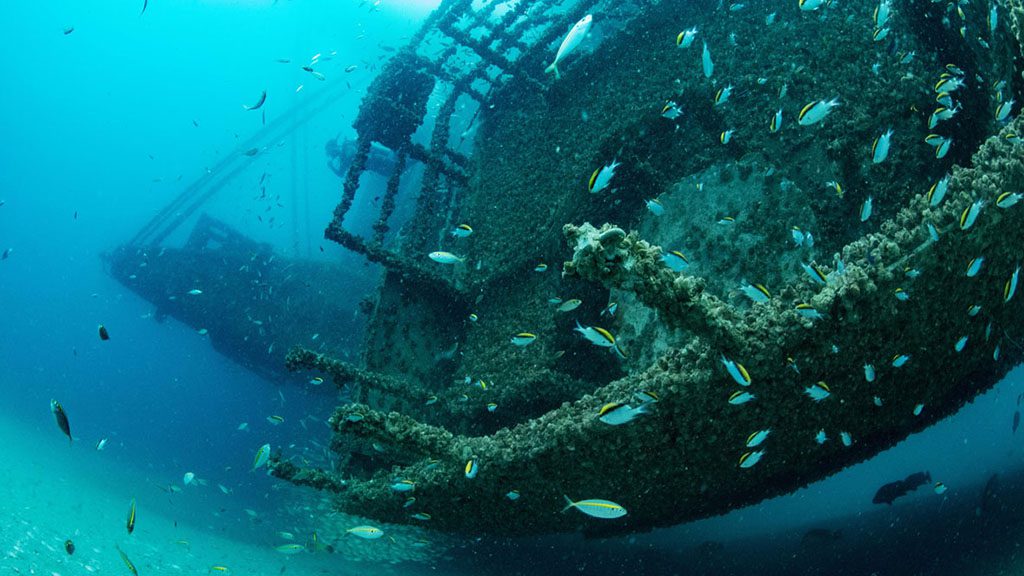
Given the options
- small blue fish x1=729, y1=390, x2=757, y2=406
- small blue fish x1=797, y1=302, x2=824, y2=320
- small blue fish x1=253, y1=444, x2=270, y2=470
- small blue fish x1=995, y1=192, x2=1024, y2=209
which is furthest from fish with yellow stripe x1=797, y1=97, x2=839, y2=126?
small blue fish x1=253, y1=444, x2=270, y2=470

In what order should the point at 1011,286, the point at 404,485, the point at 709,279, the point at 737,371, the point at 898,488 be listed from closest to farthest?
the point at 737,371
the point at 1011,286
the point at 404,485
the point at 709,279
the point at 898,488

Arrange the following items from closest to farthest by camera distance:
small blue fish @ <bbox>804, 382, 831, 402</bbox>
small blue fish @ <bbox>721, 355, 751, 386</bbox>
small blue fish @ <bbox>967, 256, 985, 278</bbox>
Result: small blue fish @ <bbox>721, 355, 751, 386</bbox> < small blue fish @ <bbox>967, 256, 985, 278</bbox> < small blue fish @ <bbox>804, 382, 831, 402</bbox>

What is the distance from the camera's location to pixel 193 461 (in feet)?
127

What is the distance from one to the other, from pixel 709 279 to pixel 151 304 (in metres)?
26.5

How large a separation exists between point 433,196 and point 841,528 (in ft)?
43.6

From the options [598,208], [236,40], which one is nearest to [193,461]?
[598,208]

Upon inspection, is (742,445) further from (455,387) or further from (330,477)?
(330,477)

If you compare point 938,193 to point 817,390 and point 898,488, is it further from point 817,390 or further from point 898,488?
point 898,488

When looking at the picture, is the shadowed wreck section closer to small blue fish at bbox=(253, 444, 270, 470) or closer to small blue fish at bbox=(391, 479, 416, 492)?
small blue fish at bbox=(391, 479, 416, 492)

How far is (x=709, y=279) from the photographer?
7.41 meters

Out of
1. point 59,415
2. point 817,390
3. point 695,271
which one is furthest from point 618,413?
point 59,415

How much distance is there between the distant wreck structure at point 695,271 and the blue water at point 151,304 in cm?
613

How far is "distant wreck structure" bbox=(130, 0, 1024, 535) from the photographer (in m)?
4.04

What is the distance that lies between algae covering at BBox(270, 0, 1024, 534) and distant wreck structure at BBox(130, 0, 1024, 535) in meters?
0.03
